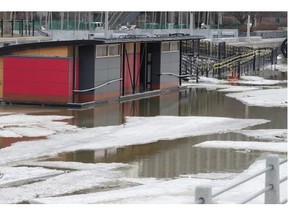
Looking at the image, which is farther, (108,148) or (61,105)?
(61,105)

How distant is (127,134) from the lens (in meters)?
23.9

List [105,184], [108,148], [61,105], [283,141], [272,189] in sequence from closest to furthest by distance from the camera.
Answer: [272,189]
[105,184]
[108,148]
[283,141]
[61,105]

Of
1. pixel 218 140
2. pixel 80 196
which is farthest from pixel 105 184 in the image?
pixel 218 140

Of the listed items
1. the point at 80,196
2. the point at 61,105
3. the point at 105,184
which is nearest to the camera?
the point at 80,196

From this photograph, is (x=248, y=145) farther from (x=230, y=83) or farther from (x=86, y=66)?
(x=230, y=83)

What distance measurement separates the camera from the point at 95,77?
31734 mm

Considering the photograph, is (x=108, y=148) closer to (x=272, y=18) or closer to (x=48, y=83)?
(x=48, y=83)

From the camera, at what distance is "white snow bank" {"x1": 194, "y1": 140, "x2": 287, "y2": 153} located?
21125 mm

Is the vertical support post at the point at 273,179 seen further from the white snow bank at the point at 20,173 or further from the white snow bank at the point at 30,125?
the white snow bank at the point at 30,125

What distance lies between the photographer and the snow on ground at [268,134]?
23531mm

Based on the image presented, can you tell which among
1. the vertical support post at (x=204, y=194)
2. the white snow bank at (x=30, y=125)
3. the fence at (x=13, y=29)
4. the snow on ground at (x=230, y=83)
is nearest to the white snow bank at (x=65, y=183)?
the white snow bank at (x=30, y=125)

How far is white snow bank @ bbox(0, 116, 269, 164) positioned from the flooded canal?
1.75ft

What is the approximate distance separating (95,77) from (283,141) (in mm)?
10686

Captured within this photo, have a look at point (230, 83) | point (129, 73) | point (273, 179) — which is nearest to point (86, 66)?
point (129, 73)
